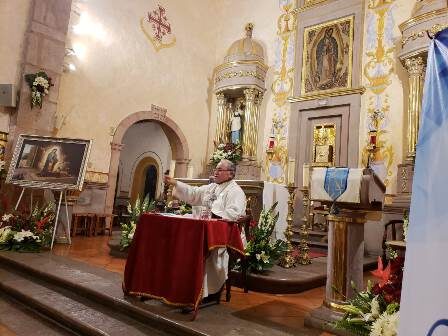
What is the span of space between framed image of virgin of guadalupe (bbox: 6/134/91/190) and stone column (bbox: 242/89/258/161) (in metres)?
4.56

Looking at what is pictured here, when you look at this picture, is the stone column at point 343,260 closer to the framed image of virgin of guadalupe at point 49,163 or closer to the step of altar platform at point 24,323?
the step of altar platform at point 24,323

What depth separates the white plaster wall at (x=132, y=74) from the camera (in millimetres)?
7965

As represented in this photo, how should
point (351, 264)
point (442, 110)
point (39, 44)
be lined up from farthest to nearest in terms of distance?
1. point (39, 44)
2. point (351, 264)
3. point (442, 110)

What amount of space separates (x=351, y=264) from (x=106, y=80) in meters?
7.33

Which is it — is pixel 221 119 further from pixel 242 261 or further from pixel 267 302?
pixel 267 302

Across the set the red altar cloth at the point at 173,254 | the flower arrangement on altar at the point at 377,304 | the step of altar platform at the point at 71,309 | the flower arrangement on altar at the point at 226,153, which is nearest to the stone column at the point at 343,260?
the flower arrangement on altar at the point at 377,304

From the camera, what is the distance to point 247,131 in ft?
31.2

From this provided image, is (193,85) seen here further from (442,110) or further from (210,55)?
(442,110)

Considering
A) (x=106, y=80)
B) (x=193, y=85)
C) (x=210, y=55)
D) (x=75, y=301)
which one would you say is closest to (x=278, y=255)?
(x=75, y=301)

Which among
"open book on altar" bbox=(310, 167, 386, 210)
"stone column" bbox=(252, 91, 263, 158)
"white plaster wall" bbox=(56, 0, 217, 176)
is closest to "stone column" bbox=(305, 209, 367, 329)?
"open book on altar" bbox=(310, 167, 386, 210)

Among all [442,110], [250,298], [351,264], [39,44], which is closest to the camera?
[442,110]

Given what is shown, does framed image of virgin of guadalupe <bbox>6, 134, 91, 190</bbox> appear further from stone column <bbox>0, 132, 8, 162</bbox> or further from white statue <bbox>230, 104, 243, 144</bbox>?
white statue <bbox>230, 104, 243, 144</bbox>

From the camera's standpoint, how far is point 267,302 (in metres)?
3.65

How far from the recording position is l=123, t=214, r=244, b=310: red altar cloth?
298 cm
